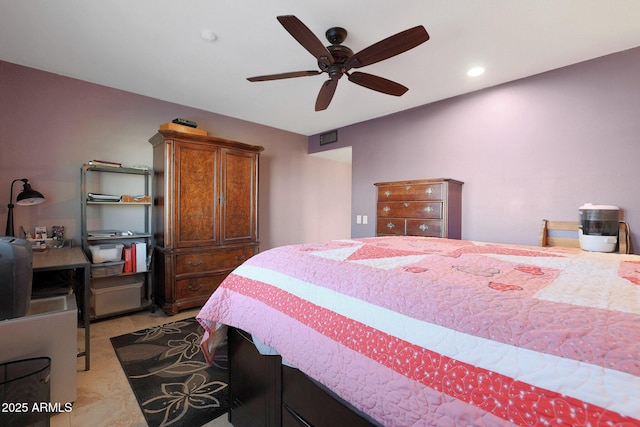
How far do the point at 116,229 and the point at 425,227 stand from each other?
3392mm

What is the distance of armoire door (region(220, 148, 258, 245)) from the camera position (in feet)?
10.8

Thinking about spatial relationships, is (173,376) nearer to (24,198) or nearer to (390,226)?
(24,198)

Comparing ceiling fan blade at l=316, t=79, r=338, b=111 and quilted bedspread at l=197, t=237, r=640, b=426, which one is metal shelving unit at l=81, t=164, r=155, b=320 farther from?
quilted bedspread at l=197, t=237, r=640, b=426

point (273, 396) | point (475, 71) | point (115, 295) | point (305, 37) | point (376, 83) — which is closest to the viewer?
point (273, 396)

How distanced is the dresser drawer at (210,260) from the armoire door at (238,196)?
15 cm

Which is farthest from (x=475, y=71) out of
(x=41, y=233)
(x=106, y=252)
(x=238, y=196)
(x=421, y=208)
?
(x=41, y=233)

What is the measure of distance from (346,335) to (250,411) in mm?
874

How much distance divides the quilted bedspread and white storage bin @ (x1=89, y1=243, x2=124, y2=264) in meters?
2.40

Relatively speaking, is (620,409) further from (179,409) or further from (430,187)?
(430,187)

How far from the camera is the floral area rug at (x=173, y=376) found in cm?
157

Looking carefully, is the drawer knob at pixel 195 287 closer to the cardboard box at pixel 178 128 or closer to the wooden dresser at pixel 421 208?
the cardboard box at pixel 178 128

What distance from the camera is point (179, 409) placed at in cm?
159

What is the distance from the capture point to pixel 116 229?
9.91ft

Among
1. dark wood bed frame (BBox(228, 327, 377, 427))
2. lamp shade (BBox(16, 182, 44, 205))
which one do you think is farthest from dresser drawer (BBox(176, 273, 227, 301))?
dark wood bed frame (BBox(228, 327, 377, 427))
